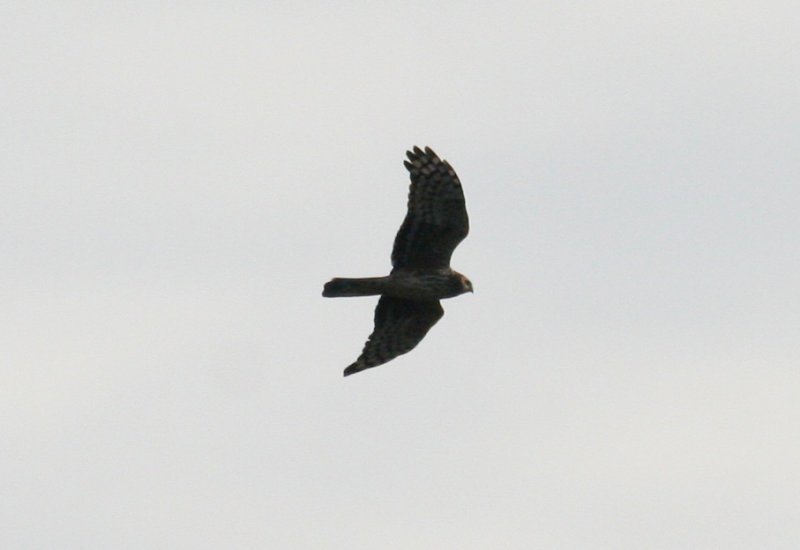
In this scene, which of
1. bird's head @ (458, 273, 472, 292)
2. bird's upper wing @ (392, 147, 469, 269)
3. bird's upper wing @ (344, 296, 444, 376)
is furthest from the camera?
bird's upper wing @ (344, 296, 444, 376)

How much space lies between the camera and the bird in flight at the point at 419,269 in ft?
142

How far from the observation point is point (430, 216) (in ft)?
142

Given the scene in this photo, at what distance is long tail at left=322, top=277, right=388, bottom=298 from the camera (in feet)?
142

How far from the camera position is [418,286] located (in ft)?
143

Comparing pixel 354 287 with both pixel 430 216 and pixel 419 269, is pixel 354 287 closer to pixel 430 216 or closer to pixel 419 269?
pixel 419 269

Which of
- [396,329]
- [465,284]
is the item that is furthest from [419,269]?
[396,329]

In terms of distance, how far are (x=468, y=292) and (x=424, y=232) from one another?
46.3 inches

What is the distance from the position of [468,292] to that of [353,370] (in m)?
2.02

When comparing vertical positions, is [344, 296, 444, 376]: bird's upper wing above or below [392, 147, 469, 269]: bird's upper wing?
below

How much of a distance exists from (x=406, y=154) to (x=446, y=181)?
Answer: 0.81 m

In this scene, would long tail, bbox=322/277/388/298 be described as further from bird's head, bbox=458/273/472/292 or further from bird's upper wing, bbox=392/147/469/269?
bird's head, bbox=458/273/472/292

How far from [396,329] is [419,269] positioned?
1.18 m

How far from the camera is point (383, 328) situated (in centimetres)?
4447

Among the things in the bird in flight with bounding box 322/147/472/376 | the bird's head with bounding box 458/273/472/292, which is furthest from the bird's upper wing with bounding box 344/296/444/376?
the bird's head with bounding box 458/273/472/292
